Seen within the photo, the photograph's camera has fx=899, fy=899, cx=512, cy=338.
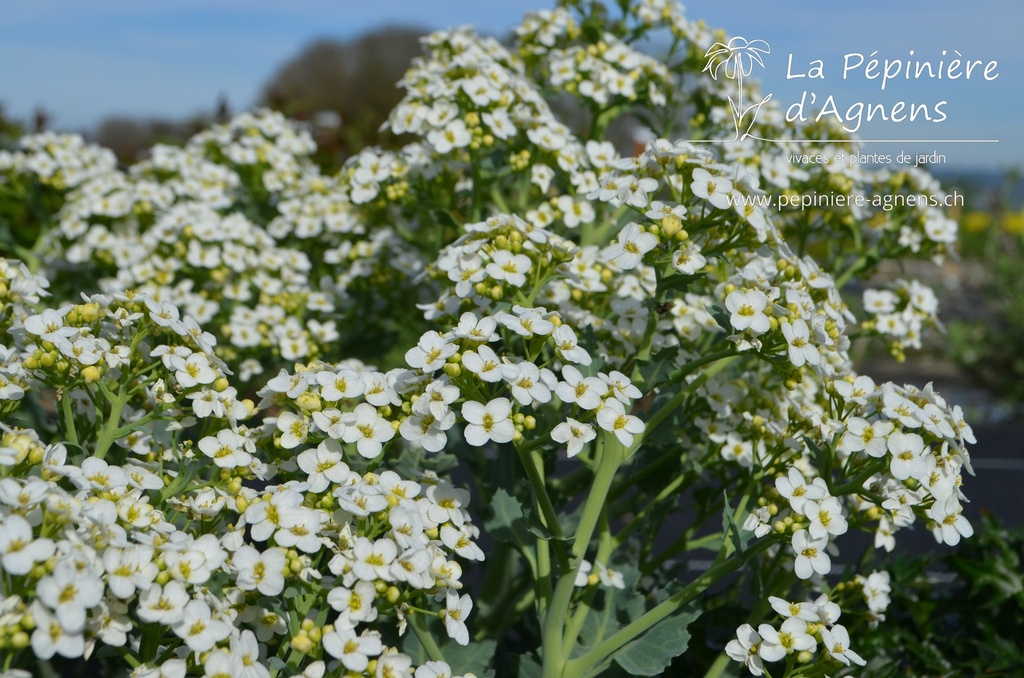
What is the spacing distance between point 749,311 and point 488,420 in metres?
0.65

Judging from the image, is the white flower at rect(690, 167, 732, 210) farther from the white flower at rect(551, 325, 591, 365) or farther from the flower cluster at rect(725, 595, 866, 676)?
the flower cluster at rect(725, 595, 866, 676)

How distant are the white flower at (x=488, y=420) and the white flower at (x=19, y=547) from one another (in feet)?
2.48

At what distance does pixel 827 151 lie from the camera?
329 cm

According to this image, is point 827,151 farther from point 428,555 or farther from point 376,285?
point 428,555

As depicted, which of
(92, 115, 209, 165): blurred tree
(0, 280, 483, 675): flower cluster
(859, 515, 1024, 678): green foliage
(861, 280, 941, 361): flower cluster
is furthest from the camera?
(92, 115, 209, 165): blurred tree

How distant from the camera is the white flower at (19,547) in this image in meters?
1.33

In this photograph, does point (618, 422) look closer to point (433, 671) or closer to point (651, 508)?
point (433, 671)

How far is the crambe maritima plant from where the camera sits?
1633 millimetres

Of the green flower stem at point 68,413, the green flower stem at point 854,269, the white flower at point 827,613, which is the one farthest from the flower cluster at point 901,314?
the green flower stem at point 68,413

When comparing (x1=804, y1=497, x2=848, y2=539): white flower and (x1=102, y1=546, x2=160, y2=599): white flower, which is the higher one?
(x1=102, y1=546, x2=160, y2=599): white flower

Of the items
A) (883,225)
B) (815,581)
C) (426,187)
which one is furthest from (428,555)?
(883,225)

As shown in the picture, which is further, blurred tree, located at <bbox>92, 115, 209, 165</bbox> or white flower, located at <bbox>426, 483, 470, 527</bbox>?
blurred tree, located at <bbox>92, 115, 209, 165</bbox>

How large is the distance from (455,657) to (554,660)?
12.5 inches

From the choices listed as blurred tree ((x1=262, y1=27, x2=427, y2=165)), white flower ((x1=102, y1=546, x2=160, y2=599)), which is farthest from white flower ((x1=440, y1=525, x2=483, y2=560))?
blurred tree ((x1=262, y1=27, x2=427, y2=165))
